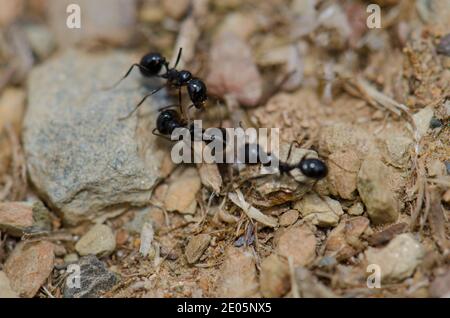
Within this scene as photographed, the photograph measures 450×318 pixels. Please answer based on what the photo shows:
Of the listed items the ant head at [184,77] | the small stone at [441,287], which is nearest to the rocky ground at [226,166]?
the small stone at [441,287]

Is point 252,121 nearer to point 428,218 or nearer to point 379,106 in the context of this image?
point 379,106

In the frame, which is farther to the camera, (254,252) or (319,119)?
(319,119)

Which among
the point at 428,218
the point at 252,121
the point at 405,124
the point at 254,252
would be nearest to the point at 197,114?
the point at 252,121

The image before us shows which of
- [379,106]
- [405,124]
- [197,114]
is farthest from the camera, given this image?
[197,114]

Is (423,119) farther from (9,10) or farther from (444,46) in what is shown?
(9,10)

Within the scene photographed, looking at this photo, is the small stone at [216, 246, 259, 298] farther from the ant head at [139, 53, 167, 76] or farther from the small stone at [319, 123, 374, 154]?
the ant head at [139, 53, 167, 76]

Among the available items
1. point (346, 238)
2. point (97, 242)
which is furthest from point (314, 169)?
point (97, 242)
